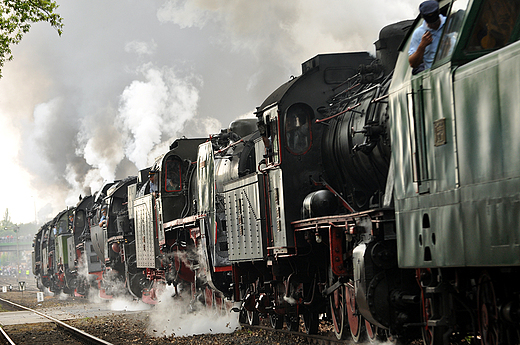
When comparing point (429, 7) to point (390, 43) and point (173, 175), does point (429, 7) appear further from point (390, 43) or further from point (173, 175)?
point (173, 175)

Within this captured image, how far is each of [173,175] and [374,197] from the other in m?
9.98

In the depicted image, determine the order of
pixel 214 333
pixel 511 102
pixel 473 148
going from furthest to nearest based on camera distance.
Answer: pixel 214 333, pixel 473 148, pixel 511 102

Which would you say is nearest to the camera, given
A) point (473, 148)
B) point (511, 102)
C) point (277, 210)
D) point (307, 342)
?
point (511, 102)

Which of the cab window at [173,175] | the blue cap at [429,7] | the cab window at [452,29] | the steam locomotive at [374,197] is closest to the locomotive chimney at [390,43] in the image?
the steam locomotive at [374,197]

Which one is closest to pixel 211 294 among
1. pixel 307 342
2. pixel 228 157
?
A: pixel 228 157

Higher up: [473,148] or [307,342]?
[473,148]

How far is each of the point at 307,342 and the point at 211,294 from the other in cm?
555

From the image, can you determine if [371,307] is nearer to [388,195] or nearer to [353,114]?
[388,195]

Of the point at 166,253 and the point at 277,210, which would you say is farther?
the point at 166,253

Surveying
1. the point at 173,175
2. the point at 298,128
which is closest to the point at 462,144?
the point at 298,128

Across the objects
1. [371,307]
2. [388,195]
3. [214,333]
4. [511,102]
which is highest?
[511,102]

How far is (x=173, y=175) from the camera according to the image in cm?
1758

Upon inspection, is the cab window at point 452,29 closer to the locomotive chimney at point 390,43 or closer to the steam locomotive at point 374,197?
the steam locomotive at point 374,197

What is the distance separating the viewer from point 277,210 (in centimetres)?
968
